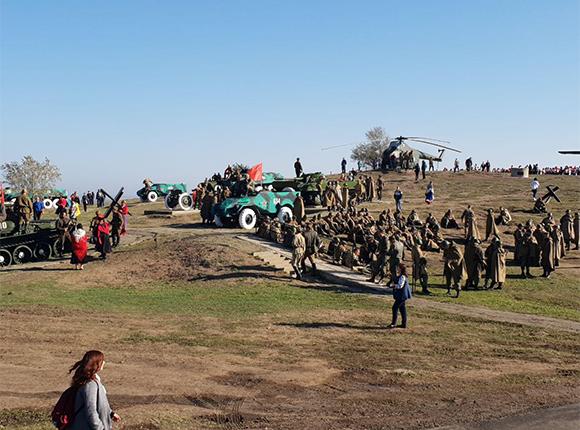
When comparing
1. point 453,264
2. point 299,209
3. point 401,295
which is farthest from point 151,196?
point 401,295

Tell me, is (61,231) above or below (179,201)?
below

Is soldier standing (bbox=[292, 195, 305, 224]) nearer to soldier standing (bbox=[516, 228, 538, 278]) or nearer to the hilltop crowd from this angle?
the hilltop crowd

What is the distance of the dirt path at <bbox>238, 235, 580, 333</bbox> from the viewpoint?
1672 centimetres

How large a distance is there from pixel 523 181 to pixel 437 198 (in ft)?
39.2

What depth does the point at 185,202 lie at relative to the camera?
1467 inches

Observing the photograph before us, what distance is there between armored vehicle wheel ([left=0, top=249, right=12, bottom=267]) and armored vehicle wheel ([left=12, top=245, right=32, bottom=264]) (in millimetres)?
176

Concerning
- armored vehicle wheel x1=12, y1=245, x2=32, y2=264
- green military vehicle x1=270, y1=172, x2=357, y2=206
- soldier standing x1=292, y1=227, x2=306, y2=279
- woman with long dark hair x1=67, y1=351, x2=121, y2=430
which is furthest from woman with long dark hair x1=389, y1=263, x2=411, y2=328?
green military vehicle x1=270, y1=172, x2=357, y2=206

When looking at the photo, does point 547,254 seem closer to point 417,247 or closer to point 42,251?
point 417,247

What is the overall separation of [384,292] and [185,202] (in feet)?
65.7

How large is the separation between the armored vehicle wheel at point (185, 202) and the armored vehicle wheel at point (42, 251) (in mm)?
11840

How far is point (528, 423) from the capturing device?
33.1ft

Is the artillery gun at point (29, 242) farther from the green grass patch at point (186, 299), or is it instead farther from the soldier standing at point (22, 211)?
the green grass patch at point (186, 299)

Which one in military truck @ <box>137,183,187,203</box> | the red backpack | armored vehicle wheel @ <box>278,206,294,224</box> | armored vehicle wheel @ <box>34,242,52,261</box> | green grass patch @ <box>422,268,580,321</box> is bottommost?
green grass patch @ <box>422,268,580,321</box>

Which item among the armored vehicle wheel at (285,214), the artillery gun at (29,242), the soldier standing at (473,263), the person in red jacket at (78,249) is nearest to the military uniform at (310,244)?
the soldier standing at (473,263)
